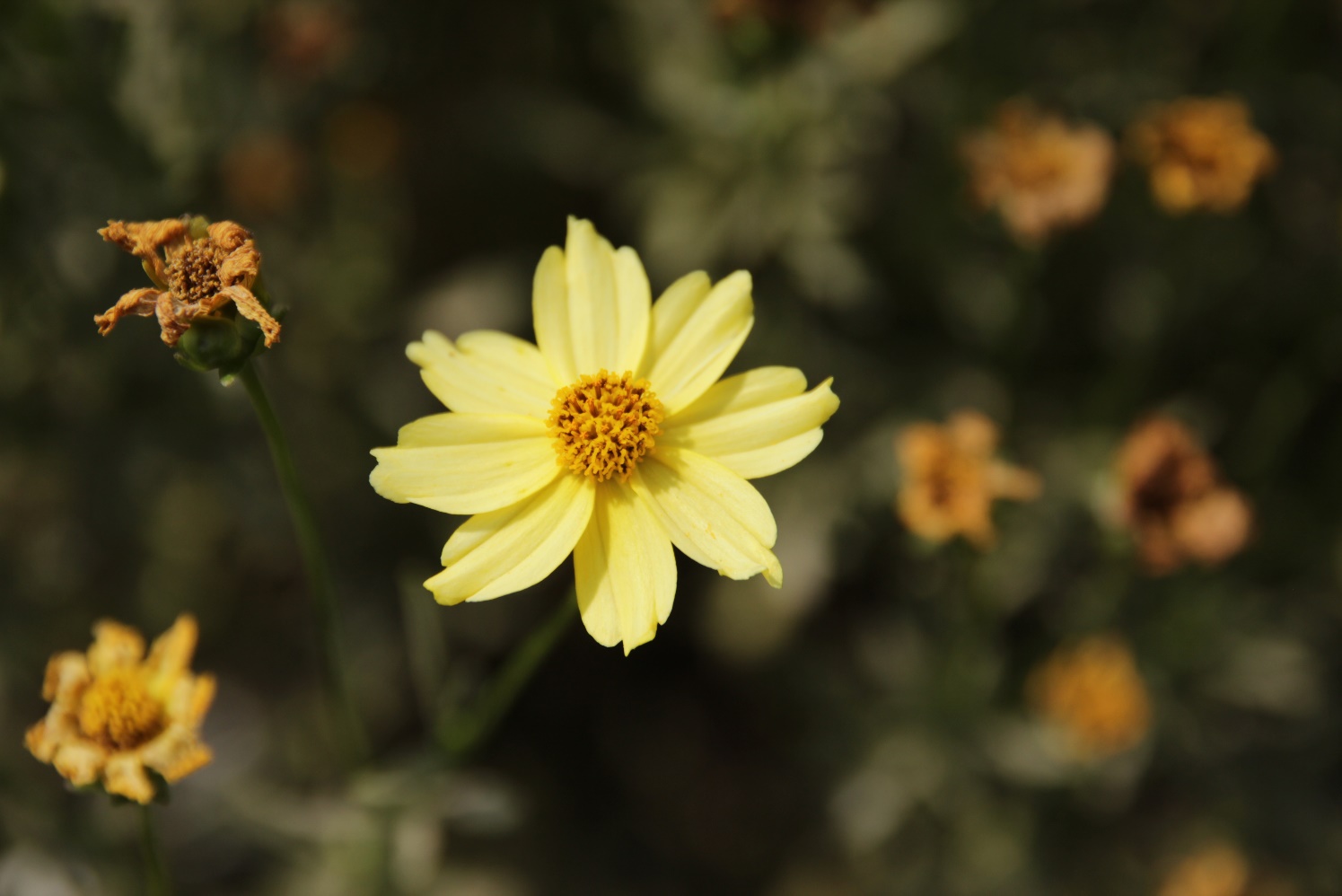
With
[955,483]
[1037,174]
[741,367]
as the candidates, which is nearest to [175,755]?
[955,483]

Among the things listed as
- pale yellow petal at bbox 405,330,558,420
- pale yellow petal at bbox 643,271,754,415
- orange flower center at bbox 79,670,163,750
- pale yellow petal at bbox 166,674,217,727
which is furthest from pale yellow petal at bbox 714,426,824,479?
orange flower center at bbox 79,670,163,750

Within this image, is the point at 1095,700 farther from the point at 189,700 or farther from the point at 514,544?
the point at 189,700

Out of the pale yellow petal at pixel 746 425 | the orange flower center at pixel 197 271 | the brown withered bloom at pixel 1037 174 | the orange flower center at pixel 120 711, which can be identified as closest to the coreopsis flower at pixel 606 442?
the pale yellow petal at pixel 746 425

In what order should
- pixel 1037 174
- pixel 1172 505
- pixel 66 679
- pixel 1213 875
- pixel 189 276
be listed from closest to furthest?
pixel 189 276 < pixel 66 679 < pixel 1172 505 < pixel 1037 174 < pixel 1213 875

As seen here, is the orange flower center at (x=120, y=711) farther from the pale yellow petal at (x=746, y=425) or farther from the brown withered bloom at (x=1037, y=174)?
the brown withered bloom at (x=1037, y=174)

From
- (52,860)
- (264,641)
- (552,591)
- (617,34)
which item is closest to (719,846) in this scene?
(552,591)

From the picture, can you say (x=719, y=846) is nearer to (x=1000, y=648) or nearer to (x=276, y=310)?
(x=1000, y=648)
